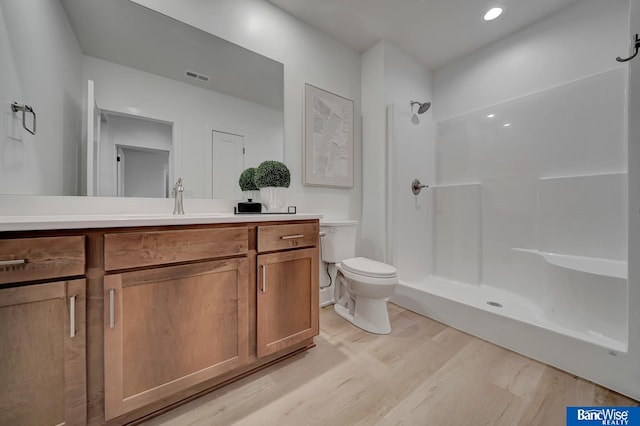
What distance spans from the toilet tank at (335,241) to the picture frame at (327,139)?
0.40 metres

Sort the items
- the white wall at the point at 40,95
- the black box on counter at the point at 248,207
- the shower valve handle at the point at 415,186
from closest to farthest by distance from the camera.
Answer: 1. the white wall at the point at 40,95
2. the black box on counter at the point at 248,207
3. the shower valve handle at the point at 415,186

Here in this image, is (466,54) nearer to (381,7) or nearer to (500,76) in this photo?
(500,76)

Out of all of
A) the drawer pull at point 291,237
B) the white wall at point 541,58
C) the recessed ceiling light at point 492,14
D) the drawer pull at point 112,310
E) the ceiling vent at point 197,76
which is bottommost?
the drawer pull at point 112,310

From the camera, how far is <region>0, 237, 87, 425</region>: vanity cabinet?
0.70 metres

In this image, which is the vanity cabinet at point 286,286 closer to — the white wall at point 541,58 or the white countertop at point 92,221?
the white countertop at point 92,221

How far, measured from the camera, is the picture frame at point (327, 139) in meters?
1.98

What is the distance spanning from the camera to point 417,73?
251 cm

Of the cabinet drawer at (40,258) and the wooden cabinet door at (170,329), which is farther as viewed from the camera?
the wooden cabinet door at (170,329)

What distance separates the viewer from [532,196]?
76.7 inches

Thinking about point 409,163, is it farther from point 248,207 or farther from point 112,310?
point 112,310

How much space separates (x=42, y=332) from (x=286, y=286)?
0.88 meters

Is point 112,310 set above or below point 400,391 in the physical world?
above
